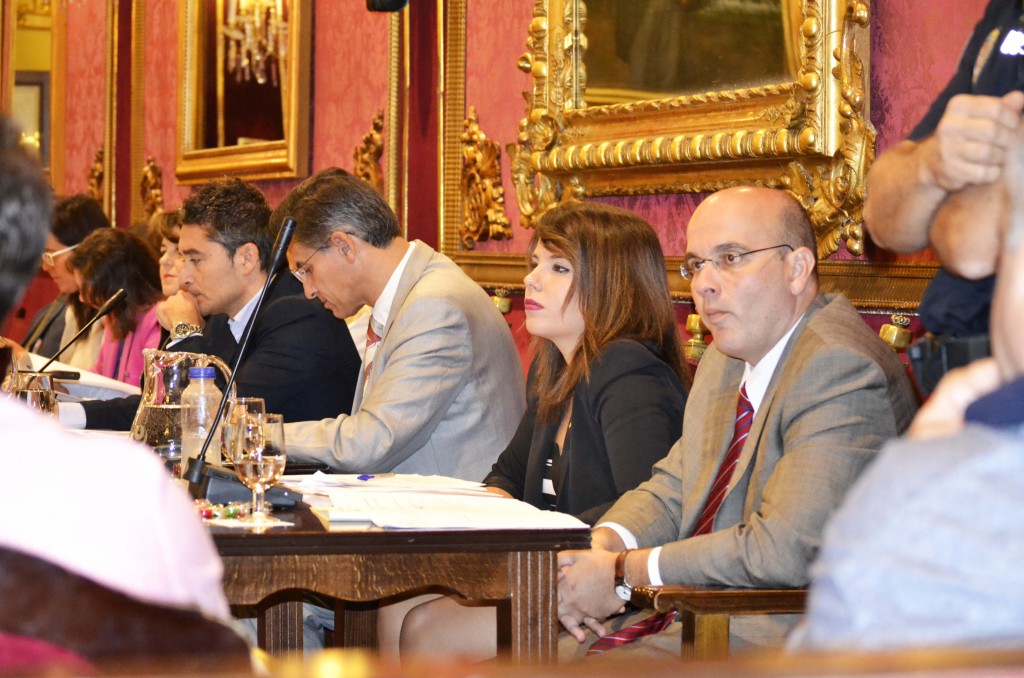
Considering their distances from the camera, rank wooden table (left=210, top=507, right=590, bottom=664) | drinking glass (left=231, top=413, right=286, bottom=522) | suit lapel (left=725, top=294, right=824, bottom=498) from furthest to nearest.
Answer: suit lapel (left=725, top=294, right=824, bottom=498), drinking glass (left=231, top=413, right=286, bottom=522), wooden table (left=210, top=507, right=590, bottom=664)

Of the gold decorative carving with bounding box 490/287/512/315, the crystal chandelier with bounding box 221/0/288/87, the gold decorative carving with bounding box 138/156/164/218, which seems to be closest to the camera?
the gold decorative carving with bounding box 490/287/512/315

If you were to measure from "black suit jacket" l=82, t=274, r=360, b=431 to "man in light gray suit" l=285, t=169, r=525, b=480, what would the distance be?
0.32 feet

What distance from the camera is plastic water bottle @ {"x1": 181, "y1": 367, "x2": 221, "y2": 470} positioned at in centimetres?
283

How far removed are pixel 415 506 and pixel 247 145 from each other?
15.9 feet

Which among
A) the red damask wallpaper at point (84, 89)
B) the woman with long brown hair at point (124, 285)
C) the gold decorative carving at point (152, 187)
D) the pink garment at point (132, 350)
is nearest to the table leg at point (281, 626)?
the pink garment at point (132, 350)

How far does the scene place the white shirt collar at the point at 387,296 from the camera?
3871 mm

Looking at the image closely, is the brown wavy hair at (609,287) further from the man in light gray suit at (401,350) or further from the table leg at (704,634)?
the table leg at (704,634)

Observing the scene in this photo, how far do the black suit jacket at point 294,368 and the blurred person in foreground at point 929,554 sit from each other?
303 centimetres

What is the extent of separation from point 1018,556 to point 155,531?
661 mm

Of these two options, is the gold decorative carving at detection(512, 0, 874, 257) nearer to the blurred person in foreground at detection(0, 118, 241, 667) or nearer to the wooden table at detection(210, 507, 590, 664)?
the wooden table at detection(210, 507, 590, 664)

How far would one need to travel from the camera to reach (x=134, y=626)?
105 centimetres

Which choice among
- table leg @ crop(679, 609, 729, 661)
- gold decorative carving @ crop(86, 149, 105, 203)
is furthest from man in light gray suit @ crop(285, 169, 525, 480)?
gold decorative carving @ crop(86, 149, 105, 203)

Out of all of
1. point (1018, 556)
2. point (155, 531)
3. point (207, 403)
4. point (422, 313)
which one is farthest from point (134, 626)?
point (422, 313)

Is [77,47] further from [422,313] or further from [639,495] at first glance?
[639,495]
